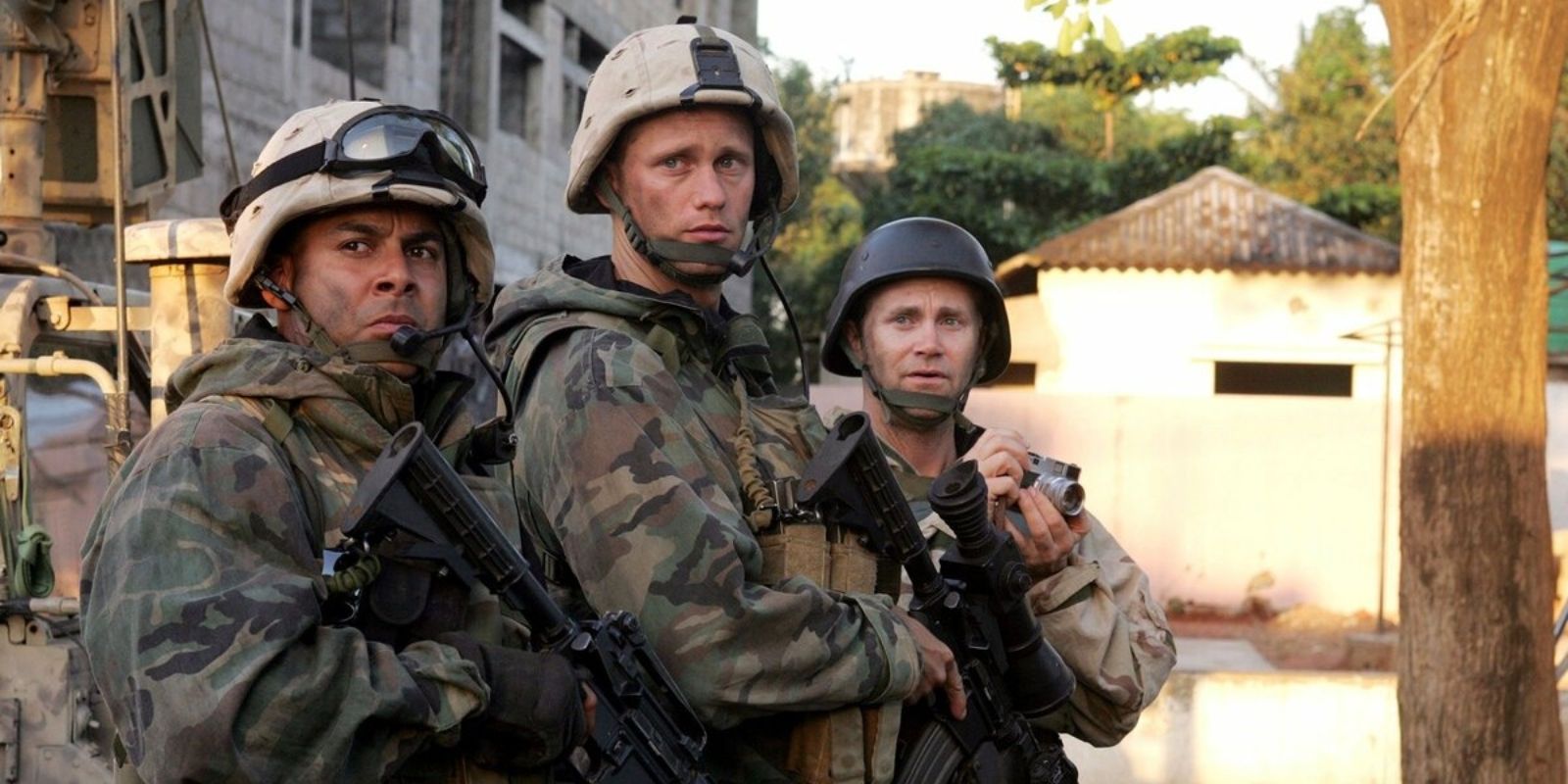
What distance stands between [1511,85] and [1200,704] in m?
3.56

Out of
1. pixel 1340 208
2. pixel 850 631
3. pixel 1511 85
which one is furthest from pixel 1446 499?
→ pixel 1340 208

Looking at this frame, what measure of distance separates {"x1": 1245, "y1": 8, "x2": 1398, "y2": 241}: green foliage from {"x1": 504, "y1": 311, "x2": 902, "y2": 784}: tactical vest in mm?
25915

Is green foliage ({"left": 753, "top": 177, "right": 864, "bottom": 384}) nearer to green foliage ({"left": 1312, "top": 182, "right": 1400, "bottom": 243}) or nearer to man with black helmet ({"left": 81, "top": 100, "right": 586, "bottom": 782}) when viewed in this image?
Answer: green foliage ({"left": 1312, "top": 182, "right": 1400, "bottom": 243})

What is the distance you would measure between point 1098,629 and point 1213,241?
16145 mm

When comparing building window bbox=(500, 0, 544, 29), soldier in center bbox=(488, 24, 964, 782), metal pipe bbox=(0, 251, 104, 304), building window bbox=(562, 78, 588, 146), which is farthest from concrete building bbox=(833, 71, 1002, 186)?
soldier in center bbox=(488, 24, 964, 782)

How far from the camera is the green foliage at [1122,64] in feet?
87.6

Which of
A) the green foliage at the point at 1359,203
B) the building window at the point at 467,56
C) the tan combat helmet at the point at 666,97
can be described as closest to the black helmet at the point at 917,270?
the tan combat helmet at the point at 666,97

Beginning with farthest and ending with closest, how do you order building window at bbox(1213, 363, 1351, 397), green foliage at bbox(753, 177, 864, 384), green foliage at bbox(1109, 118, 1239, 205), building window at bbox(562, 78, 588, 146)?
green foliage at bbox(753, 177, 864, 384)
green foliage at bbox(1109, 118, 1239, 205)
building window at bbox(1213, 363, 1351, 397)
building window at bbox(562, 78, 588, 146)

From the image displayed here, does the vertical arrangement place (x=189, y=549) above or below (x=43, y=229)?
below

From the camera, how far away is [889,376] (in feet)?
13.2

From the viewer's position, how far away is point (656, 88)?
3.46 meters

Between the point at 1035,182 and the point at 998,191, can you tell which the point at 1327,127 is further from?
the point at 998,191

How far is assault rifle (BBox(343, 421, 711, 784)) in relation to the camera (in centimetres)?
257

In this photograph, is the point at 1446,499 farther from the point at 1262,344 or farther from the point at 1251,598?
the point at 1262,344
